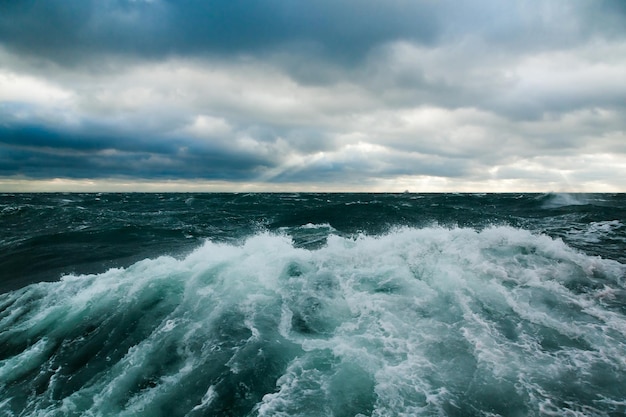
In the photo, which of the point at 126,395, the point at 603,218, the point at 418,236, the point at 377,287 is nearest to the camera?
the point at 126,395

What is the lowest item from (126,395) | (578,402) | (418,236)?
(126,395)

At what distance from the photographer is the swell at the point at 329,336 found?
220 inches

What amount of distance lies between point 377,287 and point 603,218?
23340mm

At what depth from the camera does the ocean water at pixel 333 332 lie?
18.4ft

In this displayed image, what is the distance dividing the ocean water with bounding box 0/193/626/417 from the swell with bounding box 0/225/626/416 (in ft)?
0.13

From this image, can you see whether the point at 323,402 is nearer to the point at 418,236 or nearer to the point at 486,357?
the point at 486,357

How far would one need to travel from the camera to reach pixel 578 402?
5.26m

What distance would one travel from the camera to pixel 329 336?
7.57 meters

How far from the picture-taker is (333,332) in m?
7.73

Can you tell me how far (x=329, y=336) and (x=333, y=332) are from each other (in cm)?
19

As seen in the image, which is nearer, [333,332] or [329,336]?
[329,336]

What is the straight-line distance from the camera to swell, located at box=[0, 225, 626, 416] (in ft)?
18.4

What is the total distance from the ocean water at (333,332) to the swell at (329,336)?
39mm

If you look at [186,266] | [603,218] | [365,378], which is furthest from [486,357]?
[603,218]
